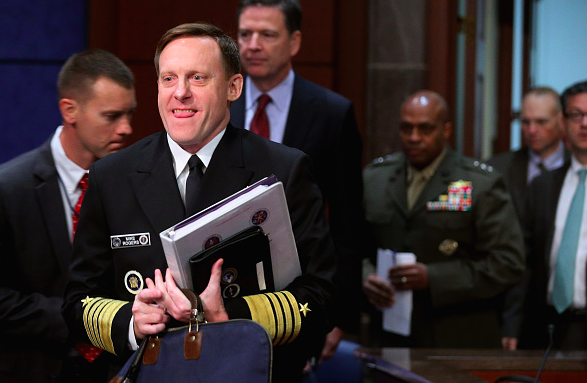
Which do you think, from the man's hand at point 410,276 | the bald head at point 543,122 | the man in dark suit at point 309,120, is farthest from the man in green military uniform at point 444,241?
the bald head at point 543,122

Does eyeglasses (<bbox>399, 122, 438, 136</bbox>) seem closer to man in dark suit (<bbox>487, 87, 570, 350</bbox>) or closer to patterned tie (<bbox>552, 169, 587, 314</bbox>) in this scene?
patterned tie (<bbox>552, 169, 587, 314</bbox>)

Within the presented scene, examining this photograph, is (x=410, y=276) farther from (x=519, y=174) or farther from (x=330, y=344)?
(x=519, y=174)

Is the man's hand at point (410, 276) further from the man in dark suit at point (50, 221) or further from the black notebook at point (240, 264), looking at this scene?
the black notebook at point (240, 264)

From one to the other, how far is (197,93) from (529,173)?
11.7 feet

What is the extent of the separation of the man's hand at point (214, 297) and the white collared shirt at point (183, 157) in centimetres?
27

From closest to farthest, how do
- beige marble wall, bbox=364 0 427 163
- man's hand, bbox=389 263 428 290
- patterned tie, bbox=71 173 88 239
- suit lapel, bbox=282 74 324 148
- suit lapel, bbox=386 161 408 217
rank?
1. patterned tie, bbox=71 173 88 239
2. suit lapel, bbox=282 74 324 148
3. man's hand, bbox=389 263 428 290
4. suit lapel, bbox=386 161 408 217
5. beige marble wall, bbox=364 0 427 163

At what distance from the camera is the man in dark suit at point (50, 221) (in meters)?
2.36

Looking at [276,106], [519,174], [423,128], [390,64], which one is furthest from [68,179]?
[519,174]

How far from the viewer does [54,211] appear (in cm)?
246

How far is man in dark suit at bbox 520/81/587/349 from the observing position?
3.65 metres

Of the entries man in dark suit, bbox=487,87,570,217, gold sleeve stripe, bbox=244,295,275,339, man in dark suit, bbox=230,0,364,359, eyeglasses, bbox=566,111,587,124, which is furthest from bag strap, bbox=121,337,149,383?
man in dark suit, bbox=487,87,570,217

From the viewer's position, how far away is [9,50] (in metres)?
4.37

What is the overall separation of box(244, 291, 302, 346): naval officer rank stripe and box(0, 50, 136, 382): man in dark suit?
0.71m

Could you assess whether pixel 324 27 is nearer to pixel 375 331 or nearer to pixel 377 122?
pixel 377 122
